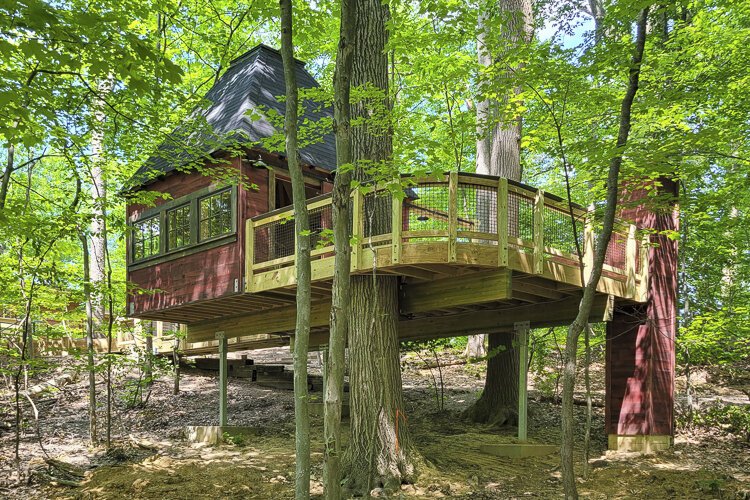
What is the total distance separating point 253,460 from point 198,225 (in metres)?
4.68

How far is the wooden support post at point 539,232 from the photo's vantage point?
8.77m

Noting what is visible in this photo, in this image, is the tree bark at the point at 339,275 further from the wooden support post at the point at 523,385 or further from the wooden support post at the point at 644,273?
the wooden support post at the point at 644,273

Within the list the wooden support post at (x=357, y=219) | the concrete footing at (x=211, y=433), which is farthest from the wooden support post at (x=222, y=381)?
the wooden support post at (x=357, y=219)

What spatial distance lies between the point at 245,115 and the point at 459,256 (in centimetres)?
539

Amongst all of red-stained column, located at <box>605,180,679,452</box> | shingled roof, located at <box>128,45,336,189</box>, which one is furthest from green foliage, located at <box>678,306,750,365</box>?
shingled roof, located at <box>128,45,336,189</box>

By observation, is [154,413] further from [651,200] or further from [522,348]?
[651,200]

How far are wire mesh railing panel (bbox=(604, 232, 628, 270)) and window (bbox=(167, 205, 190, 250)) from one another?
7.98 m

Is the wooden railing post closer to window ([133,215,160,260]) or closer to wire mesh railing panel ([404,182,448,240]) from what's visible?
wire mesh railing panel ([404,182,448,240])

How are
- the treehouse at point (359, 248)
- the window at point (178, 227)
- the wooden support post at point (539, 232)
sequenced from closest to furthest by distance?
the treehouse at point (359, 248) < the wooden support post at point (539, 232) < the window at point (178, 227)

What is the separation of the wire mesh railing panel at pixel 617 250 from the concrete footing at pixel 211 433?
7645 mm

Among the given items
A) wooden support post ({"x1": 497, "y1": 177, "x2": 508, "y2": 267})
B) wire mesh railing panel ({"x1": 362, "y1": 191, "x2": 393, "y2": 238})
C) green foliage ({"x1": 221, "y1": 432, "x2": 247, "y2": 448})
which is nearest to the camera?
wooden support post ({"x1": 497, "y1": 177, "x2": 508, "y2": 267})

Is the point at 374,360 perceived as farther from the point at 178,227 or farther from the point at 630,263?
the point at 178,227

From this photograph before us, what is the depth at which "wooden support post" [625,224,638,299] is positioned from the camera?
1061 cm

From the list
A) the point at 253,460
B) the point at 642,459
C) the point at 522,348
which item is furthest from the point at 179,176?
the point at 642,459
